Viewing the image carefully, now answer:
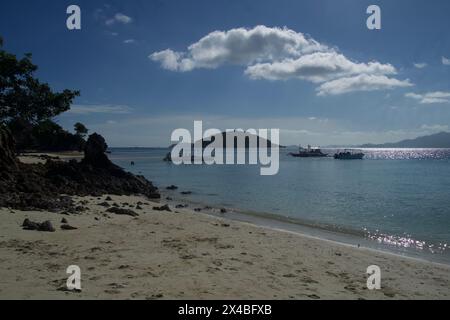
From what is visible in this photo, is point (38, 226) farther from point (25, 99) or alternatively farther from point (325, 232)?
point (25, 99)

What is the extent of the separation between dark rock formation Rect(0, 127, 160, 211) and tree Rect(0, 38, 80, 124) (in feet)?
25.6

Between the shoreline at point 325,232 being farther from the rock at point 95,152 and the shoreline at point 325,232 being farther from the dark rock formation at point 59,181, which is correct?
the rock at point 95,152

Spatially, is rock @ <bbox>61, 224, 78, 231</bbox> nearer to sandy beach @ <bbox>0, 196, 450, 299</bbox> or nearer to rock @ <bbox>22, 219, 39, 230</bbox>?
sandy beach @ <bbox>0, 196, 450, 299</bbox>

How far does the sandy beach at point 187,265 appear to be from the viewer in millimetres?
8398

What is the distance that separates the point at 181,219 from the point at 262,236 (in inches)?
214

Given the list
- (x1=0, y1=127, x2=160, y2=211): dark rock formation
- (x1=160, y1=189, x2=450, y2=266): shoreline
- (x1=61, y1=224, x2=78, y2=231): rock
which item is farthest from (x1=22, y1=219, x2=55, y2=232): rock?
(x1=160, y1=189, x2=450, y2=266): shoreline

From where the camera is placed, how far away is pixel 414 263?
1384 cm

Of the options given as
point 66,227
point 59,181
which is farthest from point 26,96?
point 66,227

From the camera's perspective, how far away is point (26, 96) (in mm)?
36500

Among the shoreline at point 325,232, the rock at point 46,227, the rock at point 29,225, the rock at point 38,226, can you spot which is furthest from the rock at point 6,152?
the shoreline at point 325,232

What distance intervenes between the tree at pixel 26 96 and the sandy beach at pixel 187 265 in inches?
935

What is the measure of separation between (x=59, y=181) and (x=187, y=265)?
2034cm
